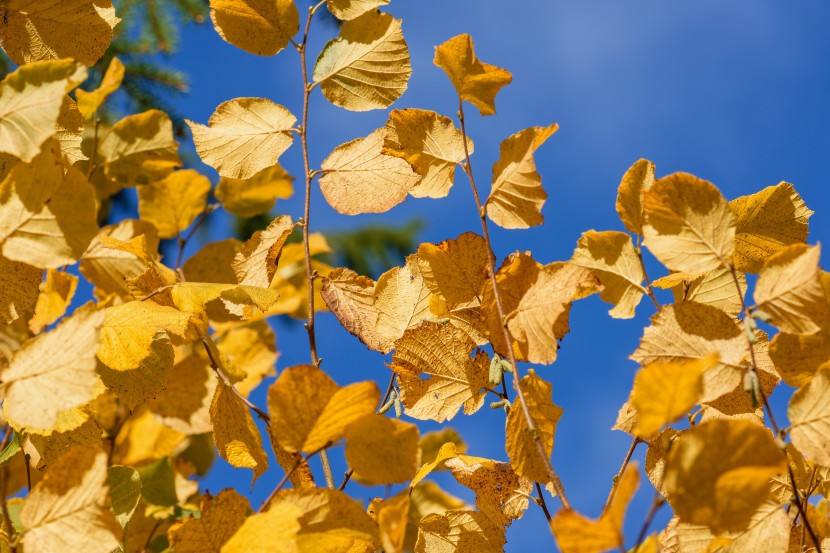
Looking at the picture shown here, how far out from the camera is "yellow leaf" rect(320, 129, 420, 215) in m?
0.57

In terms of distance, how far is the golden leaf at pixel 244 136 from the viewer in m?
0.62

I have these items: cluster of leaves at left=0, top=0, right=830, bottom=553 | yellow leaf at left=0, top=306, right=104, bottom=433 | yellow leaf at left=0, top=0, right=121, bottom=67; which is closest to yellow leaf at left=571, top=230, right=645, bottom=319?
cluster of leaves at left=0, top=0, right=830, bottom=553

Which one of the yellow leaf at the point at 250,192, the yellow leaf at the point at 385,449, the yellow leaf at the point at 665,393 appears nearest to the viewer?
the yellow leaf at the point at 665,393

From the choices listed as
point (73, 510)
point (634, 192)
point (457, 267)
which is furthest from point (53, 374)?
point (634, 192)

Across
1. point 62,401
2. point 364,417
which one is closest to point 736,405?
point 364,417

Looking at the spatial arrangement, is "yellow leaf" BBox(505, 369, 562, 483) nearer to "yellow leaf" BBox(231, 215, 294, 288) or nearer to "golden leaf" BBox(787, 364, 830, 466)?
"golden leaf" BBox(787, 364, 830, 466)

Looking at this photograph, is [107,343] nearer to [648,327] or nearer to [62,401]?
[62,401]

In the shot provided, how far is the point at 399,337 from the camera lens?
575 mm

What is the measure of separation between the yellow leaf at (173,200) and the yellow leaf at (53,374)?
0.61 m

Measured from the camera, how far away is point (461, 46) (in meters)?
0.50

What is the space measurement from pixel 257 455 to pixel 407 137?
285mm

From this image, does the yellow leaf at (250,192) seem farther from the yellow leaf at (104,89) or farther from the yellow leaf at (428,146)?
the yellow leaf at (428,146)

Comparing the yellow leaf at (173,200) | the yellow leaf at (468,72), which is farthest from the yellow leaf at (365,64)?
the yellow leaf at (173,200)

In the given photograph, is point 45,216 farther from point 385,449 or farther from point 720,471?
point 720,471
